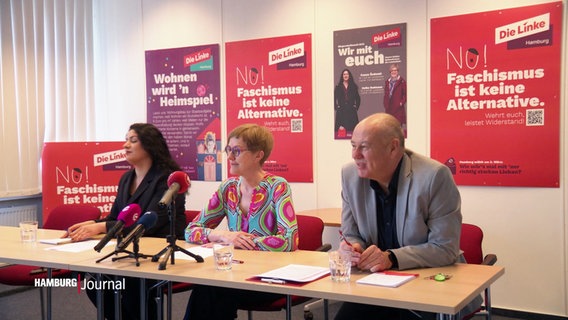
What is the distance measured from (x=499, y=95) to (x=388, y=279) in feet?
8.66

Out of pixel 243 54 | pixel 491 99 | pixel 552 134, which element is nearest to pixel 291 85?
pixel 243 54

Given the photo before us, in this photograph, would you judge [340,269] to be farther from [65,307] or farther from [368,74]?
[65,307]

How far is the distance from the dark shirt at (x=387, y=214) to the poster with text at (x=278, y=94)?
2.53 meters

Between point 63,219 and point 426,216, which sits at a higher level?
point 426,216

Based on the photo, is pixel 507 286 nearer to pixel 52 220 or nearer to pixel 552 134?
pixel 552 134

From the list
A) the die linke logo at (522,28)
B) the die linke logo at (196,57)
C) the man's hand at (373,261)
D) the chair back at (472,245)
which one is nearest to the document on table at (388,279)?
the man's hand at (373,261)

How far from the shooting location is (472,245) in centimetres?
344

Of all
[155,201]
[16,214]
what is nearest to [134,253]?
[155,201]

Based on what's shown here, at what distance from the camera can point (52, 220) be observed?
437 cm

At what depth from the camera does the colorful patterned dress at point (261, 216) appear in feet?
10.1

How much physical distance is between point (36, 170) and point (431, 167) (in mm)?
4506

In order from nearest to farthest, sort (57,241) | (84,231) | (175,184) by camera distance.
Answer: (175,184) → (57,241) → (84,231)

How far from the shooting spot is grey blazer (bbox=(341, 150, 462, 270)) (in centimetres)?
257

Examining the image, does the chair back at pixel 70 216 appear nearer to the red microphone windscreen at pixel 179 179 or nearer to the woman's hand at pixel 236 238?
the woman's hand at pixel 236 238
